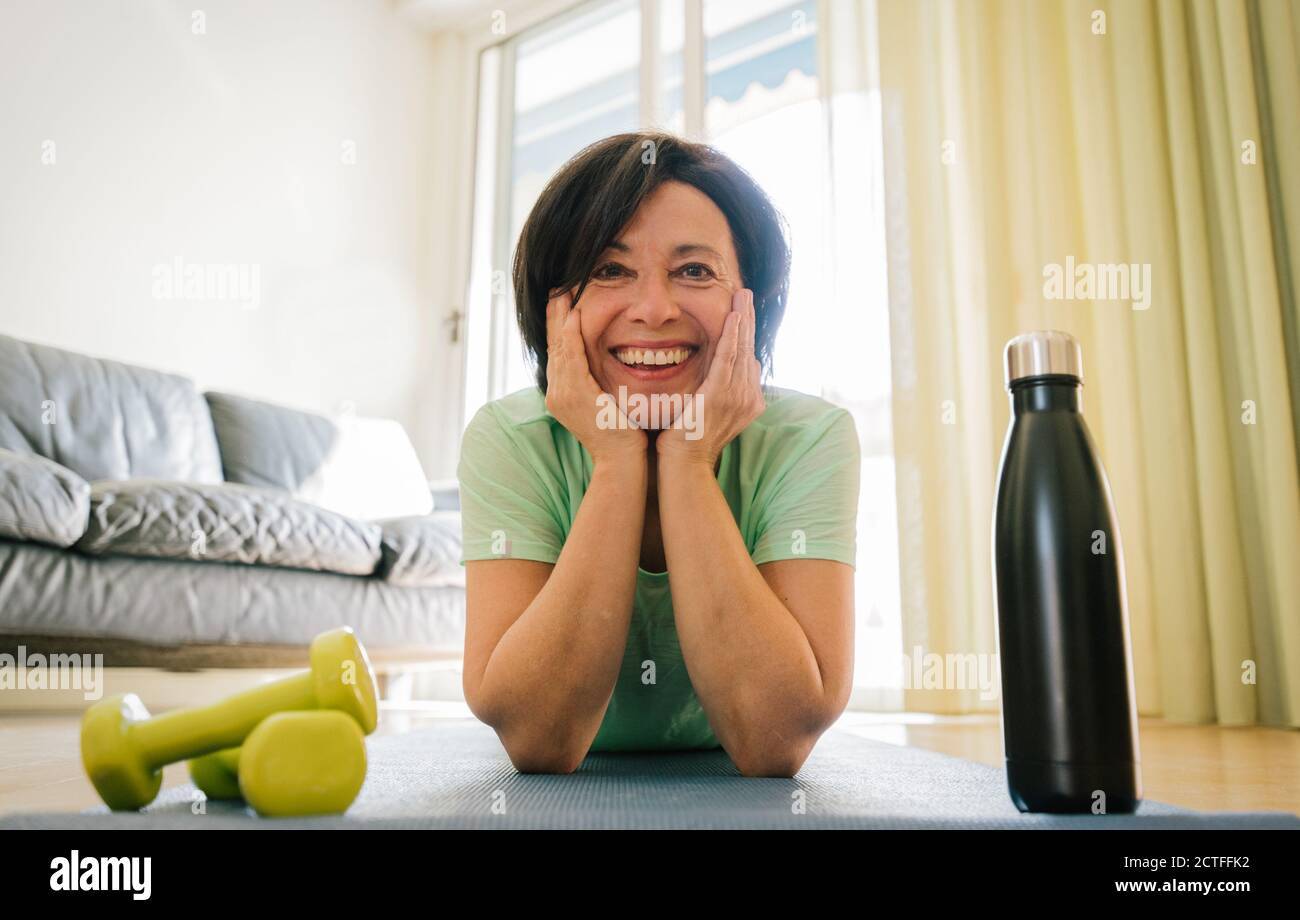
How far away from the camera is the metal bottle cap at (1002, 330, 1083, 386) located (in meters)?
0.62

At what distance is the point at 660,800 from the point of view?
0.70 metres

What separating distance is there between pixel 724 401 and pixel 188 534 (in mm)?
1501

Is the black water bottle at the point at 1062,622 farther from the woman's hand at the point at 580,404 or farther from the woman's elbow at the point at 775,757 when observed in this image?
the woman's hand at the point at 580,404

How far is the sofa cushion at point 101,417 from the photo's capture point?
2.24m

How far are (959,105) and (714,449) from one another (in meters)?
2.26

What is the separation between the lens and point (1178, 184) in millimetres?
2299

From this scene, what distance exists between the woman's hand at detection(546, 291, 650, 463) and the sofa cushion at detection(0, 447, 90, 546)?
1.33m

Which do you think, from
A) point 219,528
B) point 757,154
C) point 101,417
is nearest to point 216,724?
point 219,528

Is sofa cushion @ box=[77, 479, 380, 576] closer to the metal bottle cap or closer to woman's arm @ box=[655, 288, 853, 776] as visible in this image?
woman's arm @ box=[655, 288, 853, 776]

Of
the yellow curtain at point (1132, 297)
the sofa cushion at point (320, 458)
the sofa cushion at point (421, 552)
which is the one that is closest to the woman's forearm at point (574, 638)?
the sofa cushion at point (421, 552)

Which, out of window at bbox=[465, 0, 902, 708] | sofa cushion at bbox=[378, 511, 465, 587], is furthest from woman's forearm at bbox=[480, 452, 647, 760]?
sofa cushion at bbox=[378, 511, 465, 587]

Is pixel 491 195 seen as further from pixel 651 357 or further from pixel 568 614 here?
pixel 568 614
